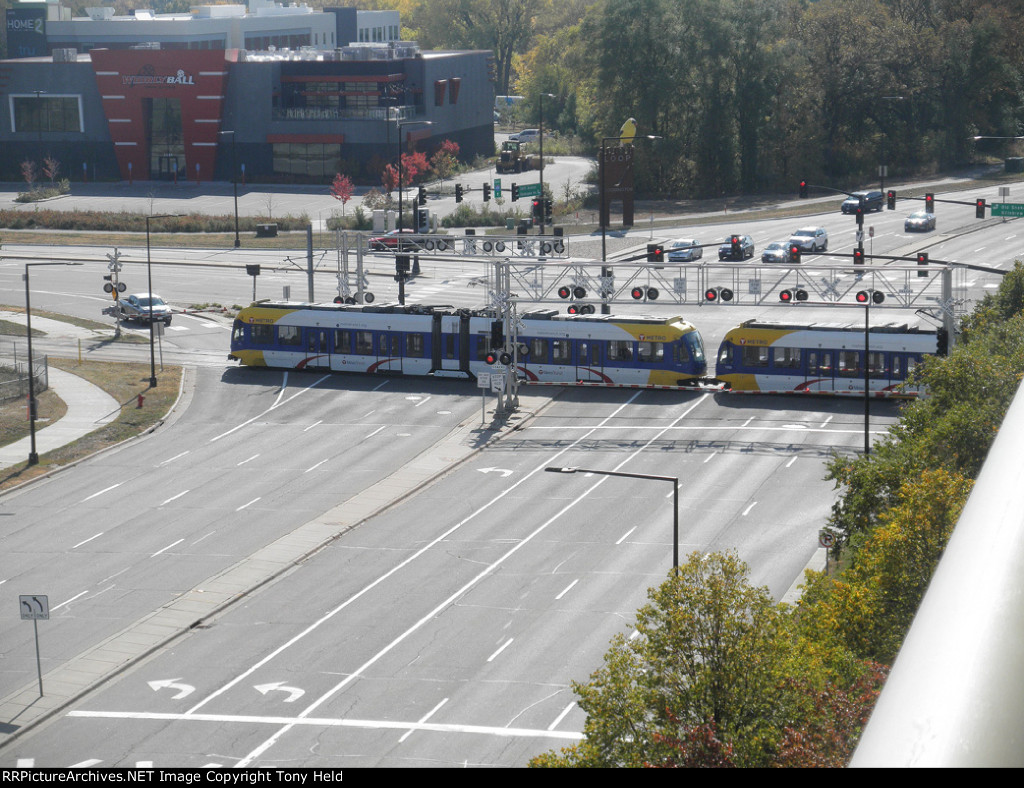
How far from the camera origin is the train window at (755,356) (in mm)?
52688

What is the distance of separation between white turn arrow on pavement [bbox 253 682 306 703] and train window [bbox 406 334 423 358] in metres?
30.6

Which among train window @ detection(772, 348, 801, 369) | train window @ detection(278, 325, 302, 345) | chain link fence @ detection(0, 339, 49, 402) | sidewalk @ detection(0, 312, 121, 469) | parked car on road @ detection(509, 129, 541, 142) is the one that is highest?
parked car on road @ detection(509, 129, 541, 142)

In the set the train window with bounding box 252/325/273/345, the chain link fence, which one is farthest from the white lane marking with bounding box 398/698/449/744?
the train window with bounding box 252/325/273/345

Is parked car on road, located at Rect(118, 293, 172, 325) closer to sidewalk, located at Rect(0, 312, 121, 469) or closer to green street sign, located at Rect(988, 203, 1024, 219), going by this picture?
sidewalk, located at Rect(0, 312, 121, 469)

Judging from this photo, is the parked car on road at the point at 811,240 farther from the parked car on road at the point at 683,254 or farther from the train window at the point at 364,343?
the train window at the point at 364,343

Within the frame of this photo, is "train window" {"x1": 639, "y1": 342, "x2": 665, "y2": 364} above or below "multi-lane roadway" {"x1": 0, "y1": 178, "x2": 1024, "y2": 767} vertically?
above

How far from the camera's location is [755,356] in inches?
2078

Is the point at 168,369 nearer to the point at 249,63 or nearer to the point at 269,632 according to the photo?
the point at 269,632

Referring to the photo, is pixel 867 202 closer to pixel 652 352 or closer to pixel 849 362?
pixel 652 352

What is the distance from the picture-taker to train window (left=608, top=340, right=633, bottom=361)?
5409 centimetres

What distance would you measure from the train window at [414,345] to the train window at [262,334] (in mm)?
6836

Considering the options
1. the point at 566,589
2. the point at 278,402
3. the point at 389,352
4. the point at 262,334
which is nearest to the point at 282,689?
the point at 566,589

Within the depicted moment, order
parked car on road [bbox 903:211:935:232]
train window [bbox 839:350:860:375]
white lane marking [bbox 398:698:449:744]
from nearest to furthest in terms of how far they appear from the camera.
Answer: white lane marking [bbox 398:698:449:744] → train window [bbox 839:350:860:375] → parked car on road [bbox 903:211:935:232]
